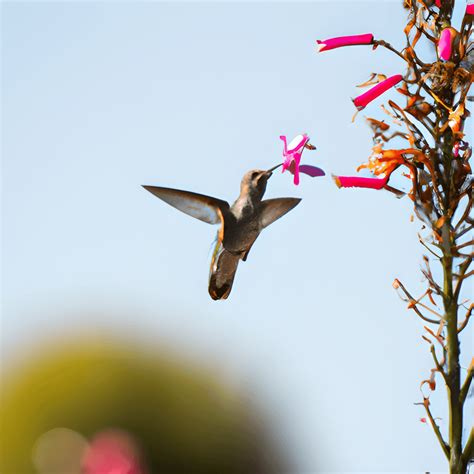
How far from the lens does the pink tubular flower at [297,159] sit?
1229 millimetres

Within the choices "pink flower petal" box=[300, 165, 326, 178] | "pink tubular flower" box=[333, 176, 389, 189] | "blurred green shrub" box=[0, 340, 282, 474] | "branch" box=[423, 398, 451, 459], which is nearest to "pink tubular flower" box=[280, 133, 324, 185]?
"pink flower petal" box=[300, 165, 326, 178]

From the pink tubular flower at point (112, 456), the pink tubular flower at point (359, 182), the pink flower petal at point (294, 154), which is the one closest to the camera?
the pink tubular flower at point (112, 456)

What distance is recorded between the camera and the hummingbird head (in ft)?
4.12

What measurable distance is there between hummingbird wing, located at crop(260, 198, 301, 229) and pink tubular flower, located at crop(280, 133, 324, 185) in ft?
0.14

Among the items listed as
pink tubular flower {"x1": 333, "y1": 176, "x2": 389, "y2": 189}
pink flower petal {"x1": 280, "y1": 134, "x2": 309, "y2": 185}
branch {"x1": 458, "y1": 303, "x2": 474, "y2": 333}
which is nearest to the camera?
pink flower petal {"x1": 280, "y1": 134, "x2": 309, "y2": 185}

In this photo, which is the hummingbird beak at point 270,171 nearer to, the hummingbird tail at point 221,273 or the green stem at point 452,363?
the hummingbird tail at point 221,273

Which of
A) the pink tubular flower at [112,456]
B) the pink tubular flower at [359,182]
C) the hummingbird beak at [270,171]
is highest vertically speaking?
the pink tubular flower at [359,182]

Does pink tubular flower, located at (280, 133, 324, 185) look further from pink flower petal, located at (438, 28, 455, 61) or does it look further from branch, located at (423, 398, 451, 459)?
branch, located at (423, 398, 451, 459)

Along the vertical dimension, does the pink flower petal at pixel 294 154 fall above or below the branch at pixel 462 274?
above

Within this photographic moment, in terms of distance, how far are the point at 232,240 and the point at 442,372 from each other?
40 cm

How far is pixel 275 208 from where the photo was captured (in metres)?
1.26

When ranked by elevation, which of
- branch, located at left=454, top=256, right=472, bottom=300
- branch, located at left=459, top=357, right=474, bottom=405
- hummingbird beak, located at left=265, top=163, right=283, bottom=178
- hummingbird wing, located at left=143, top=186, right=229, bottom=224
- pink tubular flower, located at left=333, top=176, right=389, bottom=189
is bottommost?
branch, located at left=459, top=357, right=474, bottom=405

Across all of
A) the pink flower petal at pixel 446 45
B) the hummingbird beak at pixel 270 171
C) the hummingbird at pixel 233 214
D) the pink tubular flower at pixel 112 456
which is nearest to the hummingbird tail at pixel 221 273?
the hummingbird at pixel 233 214

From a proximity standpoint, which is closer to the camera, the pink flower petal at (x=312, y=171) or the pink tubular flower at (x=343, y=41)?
the pink flower petal at (x=312, y=171)
